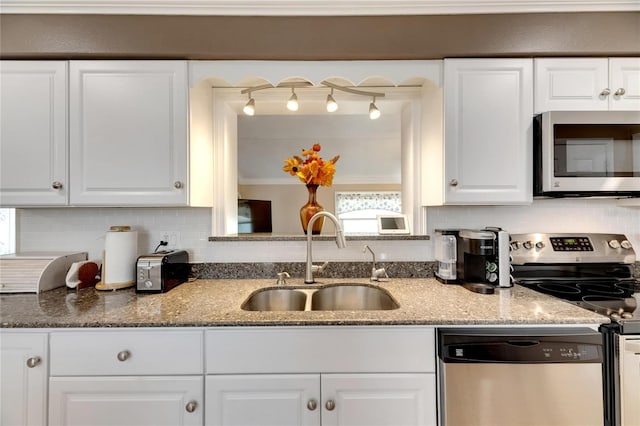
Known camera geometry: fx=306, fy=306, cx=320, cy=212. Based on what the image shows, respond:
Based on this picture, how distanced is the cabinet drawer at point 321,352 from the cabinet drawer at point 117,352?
9cm

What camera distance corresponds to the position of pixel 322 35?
1496 millimetres

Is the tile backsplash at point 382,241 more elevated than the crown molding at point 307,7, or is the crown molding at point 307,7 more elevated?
the crown molding at point 307,7

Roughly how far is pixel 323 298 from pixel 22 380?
1251 mm

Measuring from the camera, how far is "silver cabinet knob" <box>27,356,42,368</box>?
112 cm

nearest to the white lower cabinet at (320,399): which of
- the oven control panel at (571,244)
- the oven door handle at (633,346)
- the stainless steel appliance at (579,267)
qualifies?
the oven door handle at (633,346)

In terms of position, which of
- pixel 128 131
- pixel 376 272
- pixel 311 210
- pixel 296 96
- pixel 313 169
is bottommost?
pixel 376 272

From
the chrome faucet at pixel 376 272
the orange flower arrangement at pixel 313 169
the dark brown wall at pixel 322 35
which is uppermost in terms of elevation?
the dark brown wall at pixel 322 35

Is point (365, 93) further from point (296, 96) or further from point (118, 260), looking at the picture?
point (118, 260)

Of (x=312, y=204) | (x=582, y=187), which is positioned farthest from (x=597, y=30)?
(x=312, y=204)

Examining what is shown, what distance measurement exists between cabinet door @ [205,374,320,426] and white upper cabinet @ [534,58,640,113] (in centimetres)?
165

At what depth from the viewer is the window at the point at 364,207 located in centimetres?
242

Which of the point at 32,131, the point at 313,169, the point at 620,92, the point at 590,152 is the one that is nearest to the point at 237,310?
the point at 313,169

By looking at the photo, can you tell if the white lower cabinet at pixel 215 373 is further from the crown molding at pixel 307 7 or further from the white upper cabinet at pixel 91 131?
the crown molding at pixel 307 7

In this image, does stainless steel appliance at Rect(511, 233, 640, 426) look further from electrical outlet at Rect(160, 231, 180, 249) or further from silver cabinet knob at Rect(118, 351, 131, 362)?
electrical outlet at Rect(160, 231, 180, 249)
